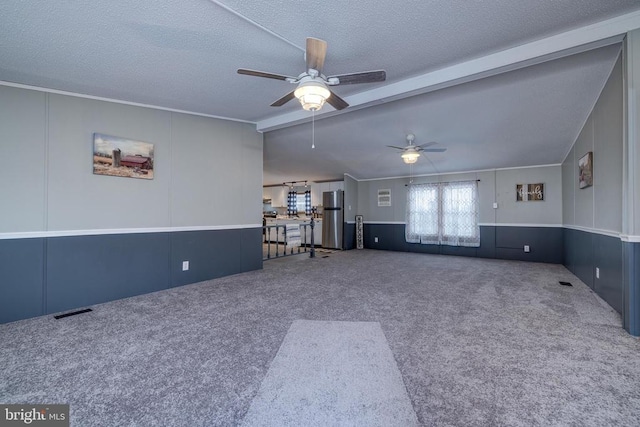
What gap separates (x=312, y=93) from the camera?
2.41 metres

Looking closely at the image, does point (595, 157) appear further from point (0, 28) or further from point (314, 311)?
point (0, 28)

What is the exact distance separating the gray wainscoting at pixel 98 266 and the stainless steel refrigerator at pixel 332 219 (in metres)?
3.97

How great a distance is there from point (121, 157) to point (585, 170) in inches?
247

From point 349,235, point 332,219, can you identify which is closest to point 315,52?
point 332,219

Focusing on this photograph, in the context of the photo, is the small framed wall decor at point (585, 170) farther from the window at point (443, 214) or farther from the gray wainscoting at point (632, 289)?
the window at point (443, 214)

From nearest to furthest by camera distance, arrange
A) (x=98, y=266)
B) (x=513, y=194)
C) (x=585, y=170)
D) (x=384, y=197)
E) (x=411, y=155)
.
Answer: (x=98, y=266)
(x=585, y=170)
(x=411, y=155)
(x=513, y=194)
(x=384, y=197)

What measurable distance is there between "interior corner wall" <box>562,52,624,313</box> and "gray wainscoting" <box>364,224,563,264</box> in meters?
1.29

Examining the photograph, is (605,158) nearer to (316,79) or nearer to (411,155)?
(411,155)

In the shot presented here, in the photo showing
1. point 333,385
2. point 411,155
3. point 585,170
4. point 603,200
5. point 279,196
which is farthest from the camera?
point 279,196

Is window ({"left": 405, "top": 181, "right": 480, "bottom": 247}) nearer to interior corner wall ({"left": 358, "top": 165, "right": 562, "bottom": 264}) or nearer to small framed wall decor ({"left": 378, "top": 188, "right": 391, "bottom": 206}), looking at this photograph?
interior corner wall ({"left": 358, "top": 165, "right": 562, "bottom": 264})

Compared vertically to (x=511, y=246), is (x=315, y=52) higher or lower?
higher

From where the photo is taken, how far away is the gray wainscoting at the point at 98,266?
9.20 feet

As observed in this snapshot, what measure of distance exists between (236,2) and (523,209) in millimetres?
6714

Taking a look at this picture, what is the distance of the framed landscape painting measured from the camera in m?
3.30
